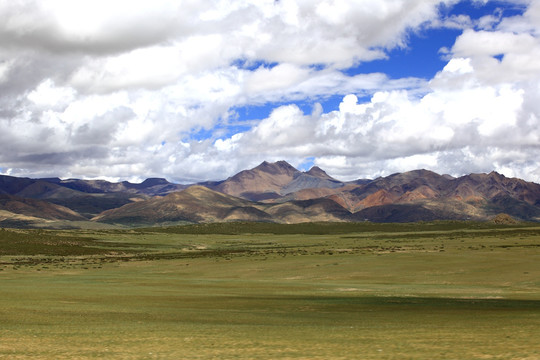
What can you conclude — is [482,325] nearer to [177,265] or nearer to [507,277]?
[507,277]

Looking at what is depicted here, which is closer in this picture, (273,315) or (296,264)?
(273,315)

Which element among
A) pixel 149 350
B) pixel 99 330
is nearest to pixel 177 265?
pixel 99 330

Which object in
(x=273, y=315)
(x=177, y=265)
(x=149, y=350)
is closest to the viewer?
(x=149, y=350)

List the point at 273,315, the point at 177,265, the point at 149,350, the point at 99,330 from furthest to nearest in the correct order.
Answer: the point at 177,265 → the point at 273,315 → the point at 99,330 → the point at 149,350

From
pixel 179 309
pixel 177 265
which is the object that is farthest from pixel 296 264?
pixel 179 309

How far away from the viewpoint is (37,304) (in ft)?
112

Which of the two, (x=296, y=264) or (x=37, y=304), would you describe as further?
(x=296, y=264)

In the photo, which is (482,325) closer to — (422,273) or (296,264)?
(422,273)

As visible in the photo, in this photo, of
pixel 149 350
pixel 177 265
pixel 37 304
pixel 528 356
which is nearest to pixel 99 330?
pixel 149 350

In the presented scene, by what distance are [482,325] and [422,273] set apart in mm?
38578

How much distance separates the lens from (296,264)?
7912 centimetres

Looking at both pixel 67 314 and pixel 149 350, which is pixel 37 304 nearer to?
pixel 67 314

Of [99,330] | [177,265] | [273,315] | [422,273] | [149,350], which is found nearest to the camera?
[149,350]

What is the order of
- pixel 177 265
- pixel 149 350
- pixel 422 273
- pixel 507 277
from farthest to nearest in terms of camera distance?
pixel 177 265 < pixel 422 273 < pixel 507 277 < pixel 149 350
